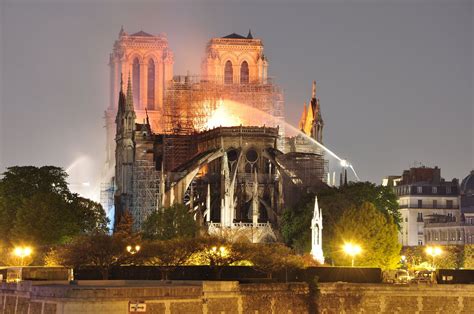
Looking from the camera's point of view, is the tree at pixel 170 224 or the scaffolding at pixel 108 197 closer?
the tree at pixel 170 224

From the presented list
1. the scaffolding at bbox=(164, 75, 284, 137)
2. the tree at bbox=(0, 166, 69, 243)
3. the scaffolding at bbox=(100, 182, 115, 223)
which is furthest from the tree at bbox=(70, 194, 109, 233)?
the scaffolding at bbox=(164, 75, 284, 137)

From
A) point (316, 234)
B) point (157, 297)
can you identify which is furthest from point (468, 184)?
point (157, 297)

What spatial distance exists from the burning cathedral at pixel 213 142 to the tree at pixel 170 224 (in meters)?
6.13

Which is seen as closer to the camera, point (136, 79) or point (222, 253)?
point (222, 253)

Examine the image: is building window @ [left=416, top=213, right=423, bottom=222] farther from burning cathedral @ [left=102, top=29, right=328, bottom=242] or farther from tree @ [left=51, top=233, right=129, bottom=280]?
tree @ [left=51, top=233, right=129, bottom=280]

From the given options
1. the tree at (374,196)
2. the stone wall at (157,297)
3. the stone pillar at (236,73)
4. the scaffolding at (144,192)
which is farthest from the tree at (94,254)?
the stone pillar at (236,73)

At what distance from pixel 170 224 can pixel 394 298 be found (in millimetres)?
38107

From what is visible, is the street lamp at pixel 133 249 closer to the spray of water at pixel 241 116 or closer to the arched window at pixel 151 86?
the spray of water at pixel 241 116

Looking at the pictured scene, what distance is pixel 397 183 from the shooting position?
469 ft

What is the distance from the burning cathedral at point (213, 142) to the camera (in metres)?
117

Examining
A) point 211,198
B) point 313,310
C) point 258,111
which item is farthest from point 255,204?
point 313,310

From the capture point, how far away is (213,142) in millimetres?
123938

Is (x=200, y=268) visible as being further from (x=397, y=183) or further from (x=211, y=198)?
(x=397, y=183)

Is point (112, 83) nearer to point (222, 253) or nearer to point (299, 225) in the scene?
point (299, 225)
